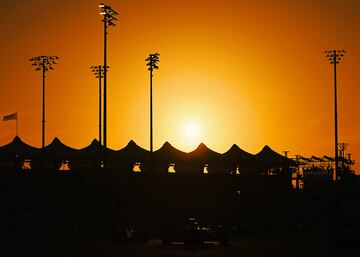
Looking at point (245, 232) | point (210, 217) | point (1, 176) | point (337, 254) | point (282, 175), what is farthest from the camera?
point (282, 175)

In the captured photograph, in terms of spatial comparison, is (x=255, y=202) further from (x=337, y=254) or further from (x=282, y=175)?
(x=337, y=254)

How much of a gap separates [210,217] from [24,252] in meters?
45.7

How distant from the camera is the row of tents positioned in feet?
301

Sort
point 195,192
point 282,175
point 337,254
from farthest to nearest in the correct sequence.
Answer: point 282,175 < point 195,192 < point 337,254

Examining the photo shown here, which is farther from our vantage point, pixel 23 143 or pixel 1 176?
pixel 23 143

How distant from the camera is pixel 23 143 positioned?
312 feet

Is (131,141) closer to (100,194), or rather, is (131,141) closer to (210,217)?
(210,217)

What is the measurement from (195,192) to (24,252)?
179ft

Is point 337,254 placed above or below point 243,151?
below

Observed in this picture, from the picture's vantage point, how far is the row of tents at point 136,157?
301ft

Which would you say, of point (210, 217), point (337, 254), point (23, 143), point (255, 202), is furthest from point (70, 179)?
point (337, 254)

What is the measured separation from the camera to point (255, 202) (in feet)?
313

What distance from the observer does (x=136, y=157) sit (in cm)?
9588

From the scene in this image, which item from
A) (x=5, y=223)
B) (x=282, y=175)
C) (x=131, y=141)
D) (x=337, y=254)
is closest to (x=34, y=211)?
(x=5, y=223)
